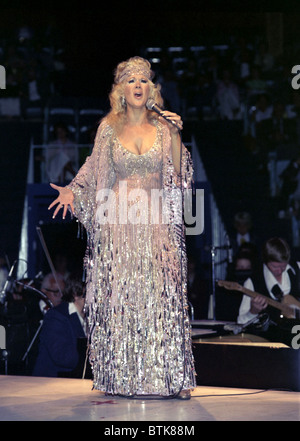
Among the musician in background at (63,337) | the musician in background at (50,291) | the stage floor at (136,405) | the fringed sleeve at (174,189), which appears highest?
the fringed sleeve at (174,189)

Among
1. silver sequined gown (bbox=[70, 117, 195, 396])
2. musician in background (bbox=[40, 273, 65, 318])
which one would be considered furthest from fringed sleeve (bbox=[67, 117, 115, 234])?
musician in background (bbox=[40, 273, 65, 318])

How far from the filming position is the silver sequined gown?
11.3 ft

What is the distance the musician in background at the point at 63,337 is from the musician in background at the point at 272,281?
56.3 inches

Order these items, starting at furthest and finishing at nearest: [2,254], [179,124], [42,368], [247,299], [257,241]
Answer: [257,241] → [2,254] → [247,299] → [42,368] → [179,124]

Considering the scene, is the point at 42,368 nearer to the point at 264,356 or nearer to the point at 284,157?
the point at 264,356

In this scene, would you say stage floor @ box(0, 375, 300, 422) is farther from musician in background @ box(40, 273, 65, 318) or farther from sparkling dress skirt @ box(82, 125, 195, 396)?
musician in background @ box(40, 273, 65, 318)

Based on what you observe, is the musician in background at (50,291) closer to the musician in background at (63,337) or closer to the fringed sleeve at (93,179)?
the musician in background at (63,337)

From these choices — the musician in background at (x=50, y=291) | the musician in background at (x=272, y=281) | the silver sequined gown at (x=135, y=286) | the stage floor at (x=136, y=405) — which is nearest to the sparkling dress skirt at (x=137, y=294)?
the silver sequined gown at (x=135, y=286)

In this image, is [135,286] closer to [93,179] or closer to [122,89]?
[93,179]

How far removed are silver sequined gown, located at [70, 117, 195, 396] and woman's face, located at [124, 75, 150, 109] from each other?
0.17 m

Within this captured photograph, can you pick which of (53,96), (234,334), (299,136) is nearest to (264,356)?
(234,334)

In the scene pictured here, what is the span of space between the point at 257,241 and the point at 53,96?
4596 mm

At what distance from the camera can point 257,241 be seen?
9406 mm

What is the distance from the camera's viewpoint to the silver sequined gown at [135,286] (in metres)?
3.45
